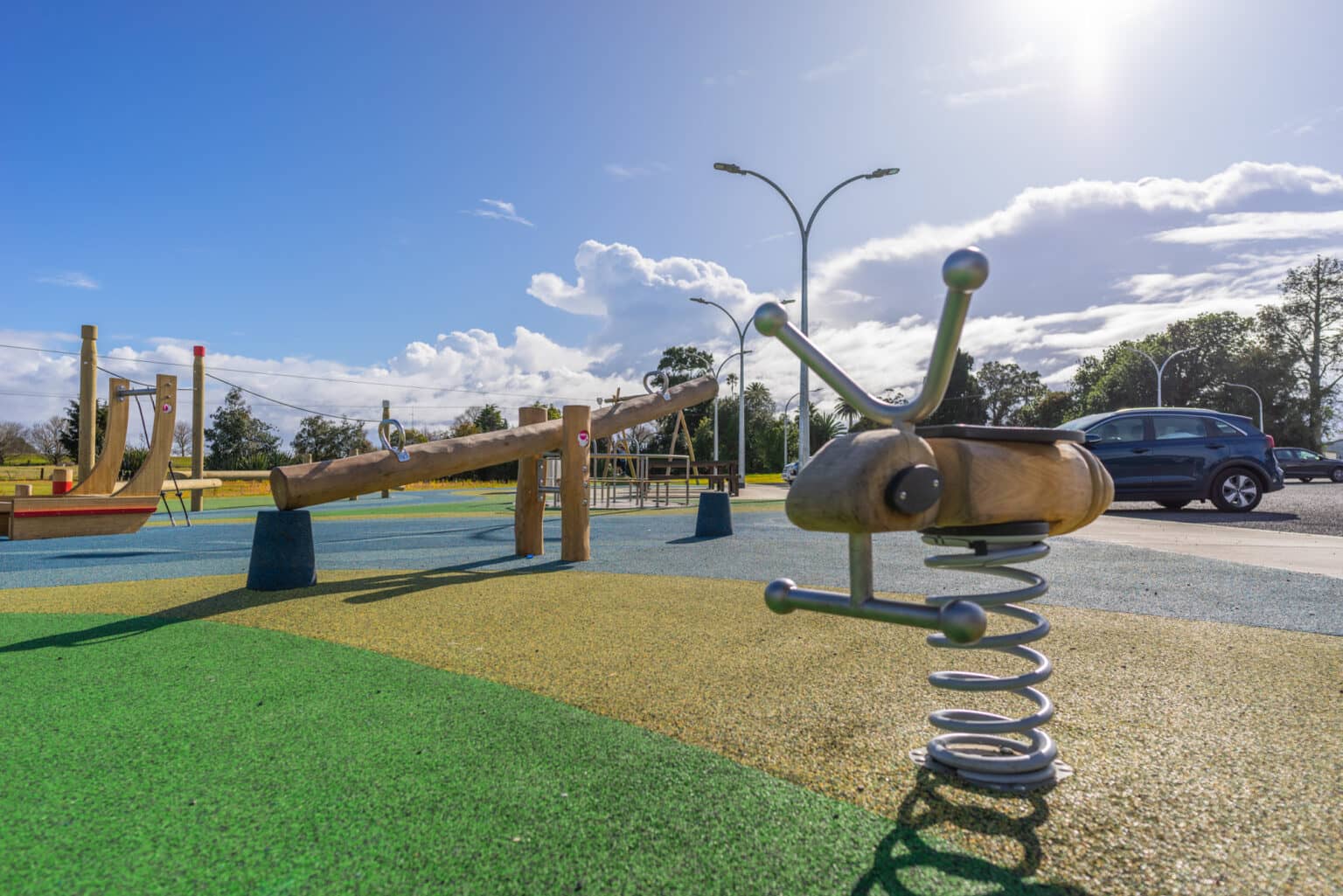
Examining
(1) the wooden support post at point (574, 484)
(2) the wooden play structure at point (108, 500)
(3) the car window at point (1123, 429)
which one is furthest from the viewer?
(3) the car window at point (1123, 429)

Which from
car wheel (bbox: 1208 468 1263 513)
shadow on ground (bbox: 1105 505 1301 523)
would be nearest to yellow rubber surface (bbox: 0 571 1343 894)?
shadow on ground (bbox: 1105 505 1301 523)

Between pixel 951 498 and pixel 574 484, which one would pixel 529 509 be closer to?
pixel 574 484

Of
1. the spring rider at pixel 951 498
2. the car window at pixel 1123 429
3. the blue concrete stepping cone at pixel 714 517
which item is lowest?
the blue concrete stepping cone at pixel 714 517

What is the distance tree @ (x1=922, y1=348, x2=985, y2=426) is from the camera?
6844 cm

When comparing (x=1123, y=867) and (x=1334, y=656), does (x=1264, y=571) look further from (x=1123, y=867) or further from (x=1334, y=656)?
(x=1123, y=867)

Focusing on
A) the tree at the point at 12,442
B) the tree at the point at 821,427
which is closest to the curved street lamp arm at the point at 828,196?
the tree at the point at 821,427

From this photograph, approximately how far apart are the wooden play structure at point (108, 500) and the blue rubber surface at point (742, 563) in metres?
0.29

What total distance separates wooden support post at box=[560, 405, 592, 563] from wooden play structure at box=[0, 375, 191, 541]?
6438 millimetres

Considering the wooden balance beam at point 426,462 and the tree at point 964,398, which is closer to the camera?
the wooden balance beam at point 426,462

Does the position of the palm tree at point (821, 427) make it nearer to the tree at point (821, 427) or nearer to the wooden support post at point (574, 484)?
the tree at point (821, 427)

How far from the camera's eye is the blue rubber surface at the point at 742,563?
493 cm

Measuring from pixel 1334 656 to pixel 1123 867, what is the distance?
112 inches

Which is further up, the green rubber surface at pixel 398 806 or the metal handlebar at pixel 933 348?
the metal handlebar at pixel 933 348

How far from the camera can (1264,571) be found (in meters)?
6.06
